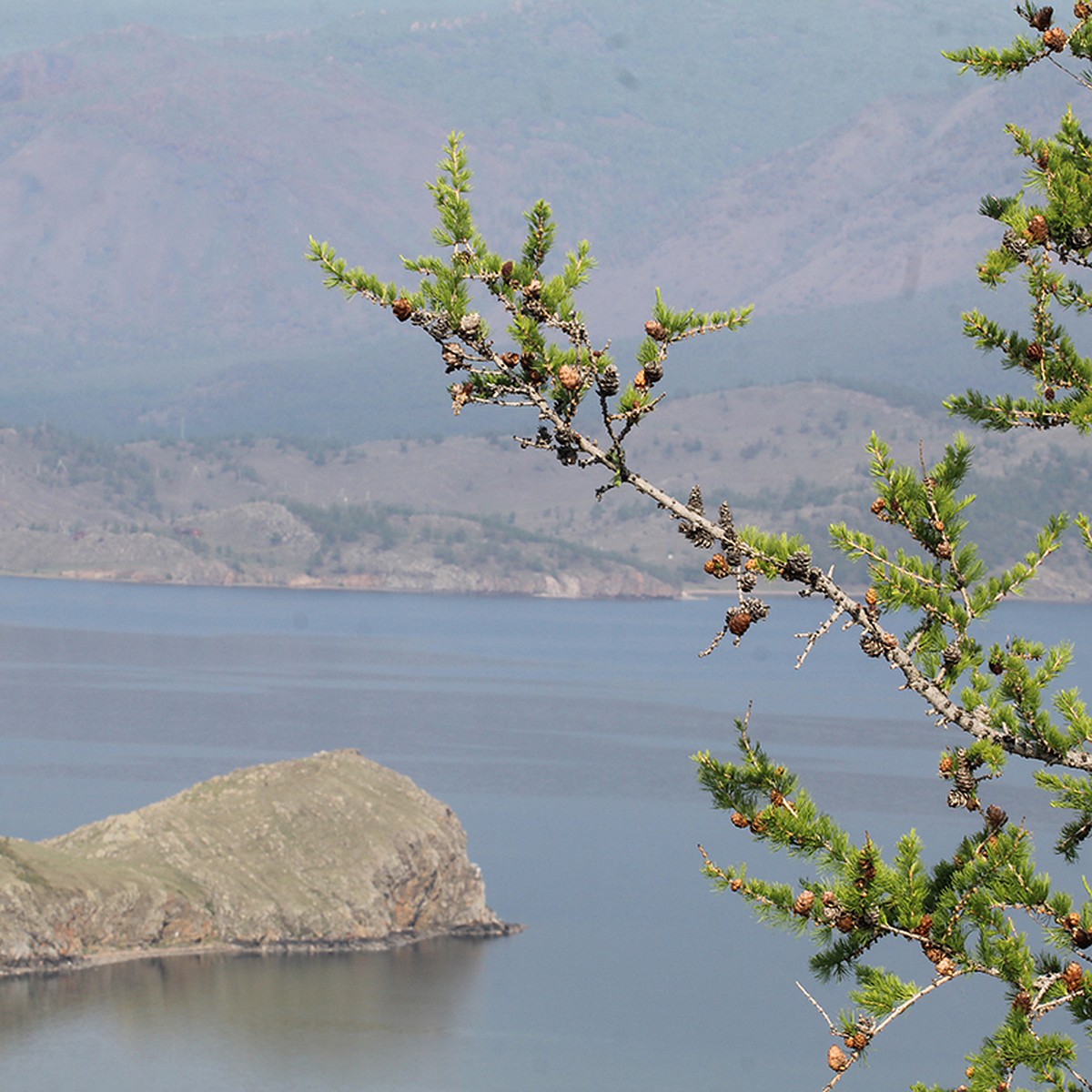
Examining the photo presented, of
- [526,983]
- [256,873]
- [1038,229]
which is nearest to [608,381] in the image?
[1038,229]

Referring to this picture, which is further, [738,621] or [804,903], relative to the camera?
[804,903]

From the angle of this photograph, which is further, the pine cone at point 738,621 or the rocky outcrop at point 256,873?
the rocky outcrop at point 256,873

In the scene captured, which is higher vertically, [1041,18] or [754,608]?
[1041,18]

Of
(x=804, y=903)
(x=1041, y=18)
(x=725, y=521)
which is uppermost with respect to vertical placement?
(x=1041, y=18)

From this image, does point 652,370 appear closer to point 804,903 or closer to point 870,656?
point 870,656

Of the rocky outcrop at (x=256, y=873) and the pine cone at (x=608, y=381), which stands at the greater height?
the pine cone at (x=608, y=381)

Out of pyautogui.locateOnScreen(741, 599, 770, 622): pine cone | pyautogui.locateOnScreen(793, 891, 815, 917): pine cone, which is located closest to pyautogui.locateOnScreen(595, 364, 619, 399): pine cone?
pyautogui.locateOnScreen(741, 599, 770, 622): pine cone

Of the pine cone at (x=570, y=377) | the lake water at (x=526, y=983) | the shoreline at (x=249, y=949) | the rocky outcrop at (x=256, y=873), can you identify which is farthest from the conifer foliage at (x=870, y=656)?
the shoreline at (x=249, y=949)

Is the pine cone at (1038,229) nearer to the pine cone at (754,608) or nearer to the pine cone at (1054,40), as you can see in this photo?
the pine cone at (1054,40)

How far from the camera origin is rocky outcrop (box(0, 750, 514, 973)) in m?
75.9

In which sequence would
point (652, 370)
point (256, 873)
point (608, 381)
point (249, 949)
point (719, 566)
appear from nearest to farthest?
1. point (608, 381)
2. point (719, 566)
3. point (652, 370)
4. point (249, 949)
5. point (256, 873)

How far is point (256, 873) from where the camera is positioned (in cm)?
8419

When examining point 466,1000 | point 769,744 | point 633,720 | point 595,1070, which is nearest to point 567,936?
point 466,1000

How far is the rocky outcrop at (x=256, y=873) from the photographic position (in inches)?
2987
